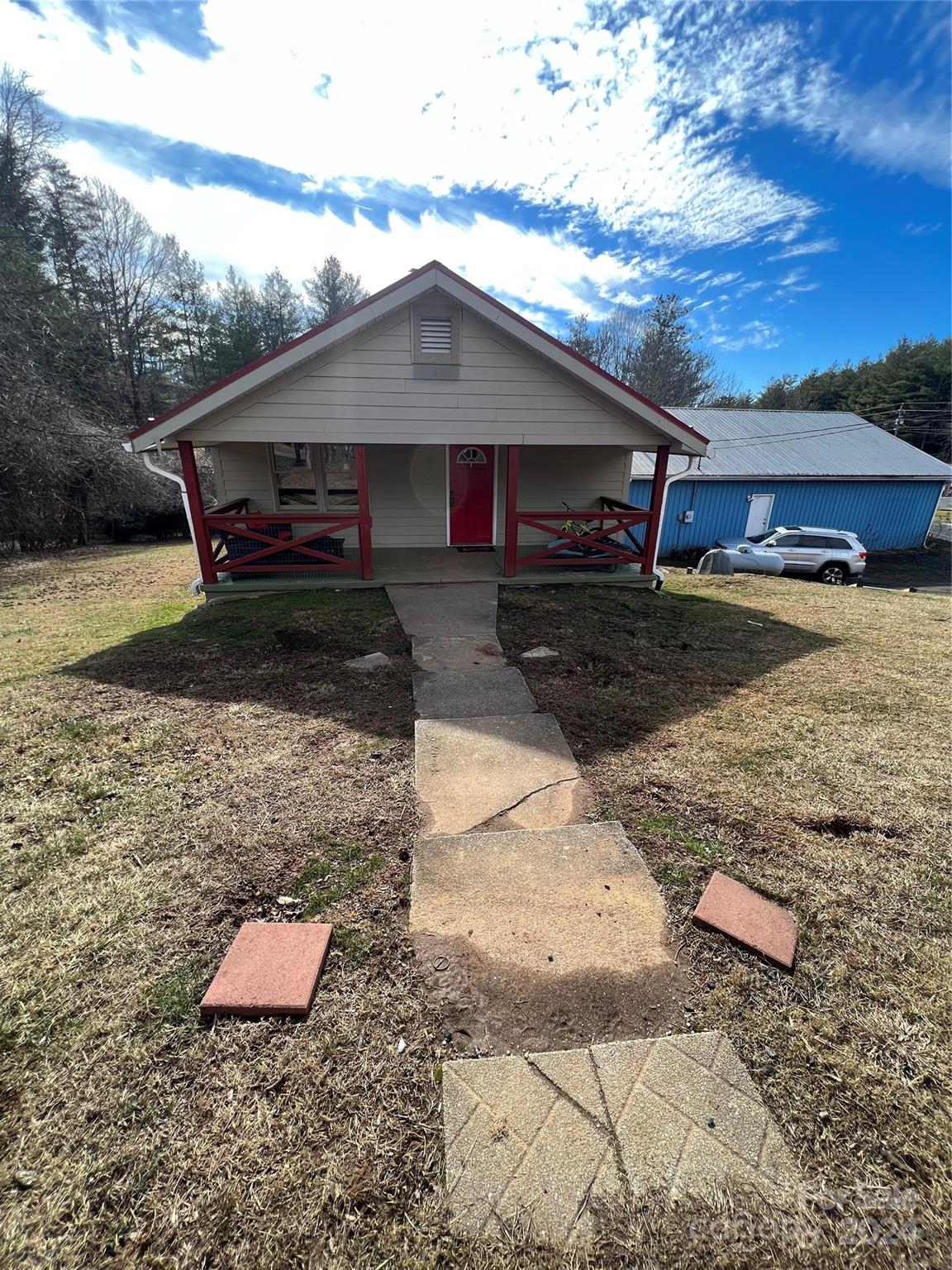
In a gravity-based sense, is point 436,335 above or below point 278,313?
below

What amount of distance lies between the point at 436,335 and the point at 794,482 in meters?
17.3

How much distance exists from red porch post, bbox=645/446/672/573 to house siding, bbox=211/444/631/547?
143cm

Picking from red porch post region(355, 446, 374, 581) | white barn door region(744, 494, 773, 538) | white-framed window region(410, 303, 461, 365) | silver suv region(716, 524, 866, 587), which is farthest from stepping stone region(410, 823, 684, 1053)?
white barn door region(744, 494, 773, 538)

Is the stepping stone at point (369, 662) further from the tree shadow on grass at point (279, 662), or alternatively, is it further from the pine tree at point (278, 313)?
the pine tree at point (278, 313)

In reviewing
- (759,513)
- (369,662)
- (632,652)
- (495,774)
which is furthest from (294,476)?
(759,513)

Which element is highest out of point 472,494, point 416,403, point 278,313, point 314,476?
point 278,313

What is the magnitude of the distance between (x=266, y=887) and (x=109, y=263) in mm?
33351

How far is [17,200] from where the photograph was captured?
62.7 feet

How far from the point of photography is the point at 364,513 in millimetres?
7586

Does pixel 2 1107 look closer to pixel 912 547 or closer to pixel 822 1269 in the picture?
pixel 822 1269

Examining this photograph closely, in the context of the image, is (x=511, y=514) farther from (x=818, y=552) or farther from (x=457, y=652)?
(x=818, y=552)

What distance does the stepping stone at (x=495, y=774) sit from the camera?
10.00 ft

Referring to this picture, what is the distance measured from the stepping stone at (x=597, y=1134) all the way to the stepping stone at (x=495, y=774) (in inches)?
49.2

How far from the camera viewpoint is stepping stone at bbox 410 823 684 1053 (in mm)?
1924
